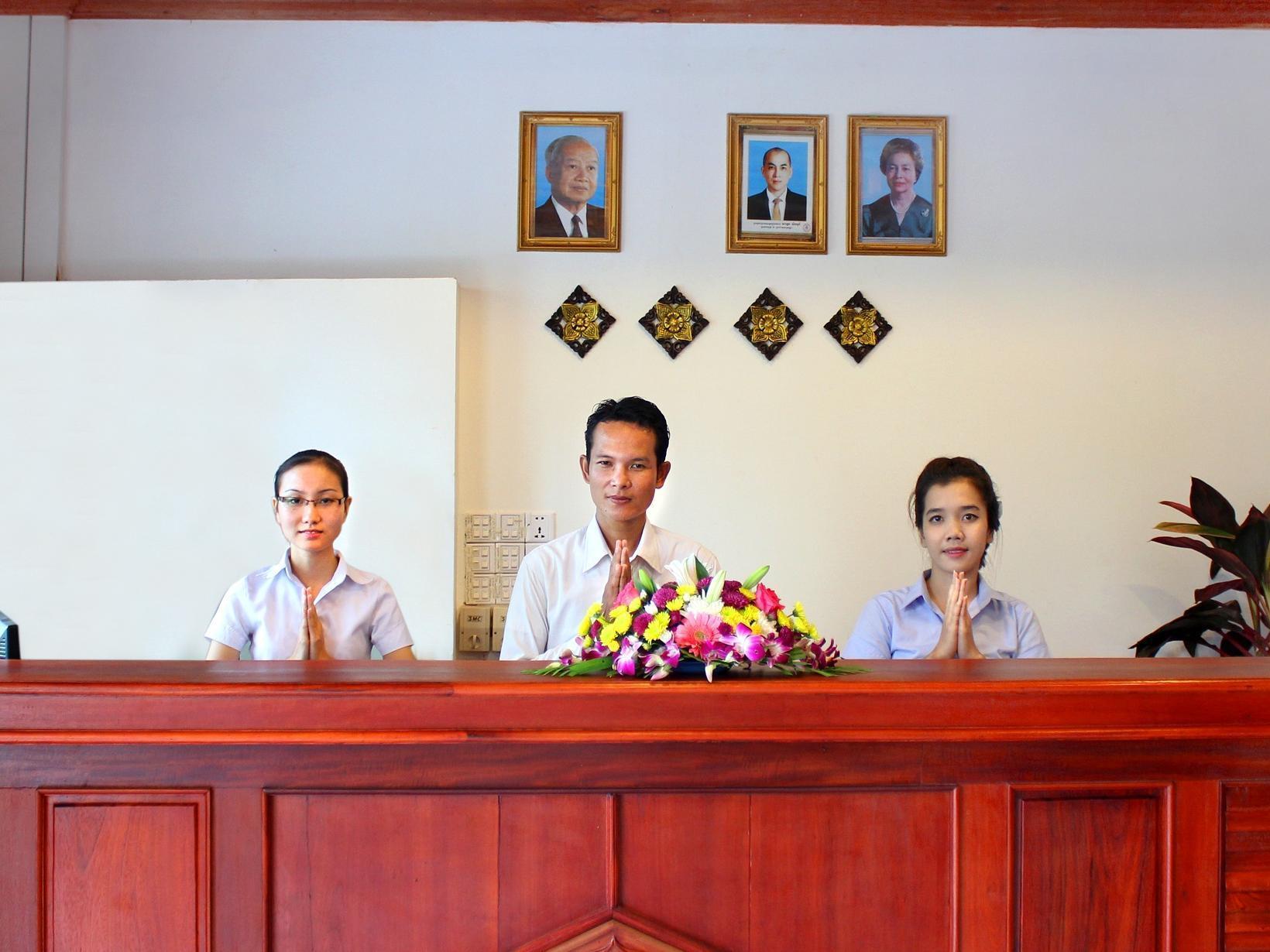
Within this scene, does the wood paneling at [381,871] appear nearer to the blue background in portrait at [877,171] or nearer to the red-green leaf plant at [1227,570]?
the red-green leaf plant at [1227,570]

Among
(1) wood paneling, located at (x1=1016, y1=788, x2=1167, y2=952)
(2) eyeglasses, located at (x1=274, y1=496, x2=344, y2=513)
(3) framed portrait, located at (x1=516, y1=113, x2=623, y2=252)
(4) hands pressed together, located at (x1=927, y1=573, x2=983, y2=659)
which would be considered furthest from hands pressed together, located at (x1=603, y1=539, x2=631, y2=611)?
(3) framed portrait, located at (x1=516, y1=113, x2=623, y2=252)

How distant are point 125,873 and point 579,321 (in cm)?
211

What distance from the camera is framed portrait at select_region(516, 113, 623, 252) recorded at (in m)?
3.27

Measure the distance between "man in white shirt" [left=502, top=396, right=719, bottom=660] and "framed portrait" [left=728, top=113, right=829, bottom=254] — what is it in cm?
99

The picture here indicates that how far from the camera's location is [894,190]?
329 centimetres

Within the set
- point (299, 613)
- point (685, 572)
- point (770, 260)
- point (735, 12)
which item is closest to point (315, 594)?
point (299, 613)

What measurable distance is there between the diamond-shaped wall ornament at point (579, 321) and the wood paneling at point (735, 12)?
0.82 metres

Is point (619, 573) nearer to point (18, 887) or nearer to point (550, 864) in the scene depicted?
point (550, 864)

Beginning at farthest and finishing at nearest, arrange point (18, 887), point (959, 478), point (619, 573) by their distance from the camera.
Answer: point (959, 478)
point (619, 573)
point (18, 887)

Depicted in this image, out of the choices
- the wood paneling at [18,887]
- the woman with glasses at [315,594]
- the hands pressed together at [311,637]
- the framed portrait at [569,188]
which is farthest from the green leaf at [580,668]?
the framed portrait at [569,188]

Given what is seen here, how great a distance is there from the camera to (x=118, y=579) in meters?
3.14

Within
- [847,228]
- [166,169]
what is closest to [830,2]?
[847,228]

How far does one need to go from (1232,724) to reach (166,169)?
3068mm

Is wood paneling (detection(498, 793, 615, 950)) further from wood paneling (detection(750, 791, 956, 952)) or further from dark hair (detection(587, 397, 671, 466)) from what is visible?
dark hair (detection(587, 397, 671, 466))
